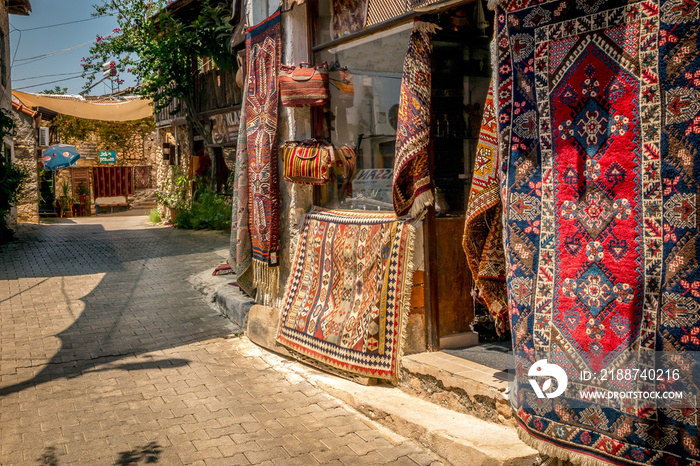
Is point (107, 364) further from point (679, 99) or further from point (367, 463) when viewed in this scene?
point (679, 99)

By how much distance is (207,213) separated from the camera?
13.9 metres

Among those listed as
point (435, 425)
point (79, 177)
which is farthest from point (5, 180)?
point (435, 425)

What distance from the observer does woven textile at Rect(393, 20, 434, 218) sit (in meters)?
4.00

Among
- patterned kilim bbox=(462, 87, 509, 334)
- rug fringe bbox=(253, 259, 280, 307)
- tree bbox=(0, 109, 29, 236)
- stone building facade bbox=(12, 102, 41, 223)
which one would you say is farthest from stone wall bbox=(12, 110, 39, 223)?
patterned kilim bbox=(462, 87, 509, 334)

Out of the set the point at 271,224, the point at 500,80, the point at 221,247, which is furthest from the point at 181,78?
the point at 500,80

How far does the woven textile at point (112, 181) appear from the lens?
25047 mm

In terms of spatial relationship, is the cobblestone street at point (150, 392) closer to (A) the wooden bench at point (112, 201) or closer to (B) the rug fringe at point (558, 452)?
(B) the rug fringe at point (558, 452)

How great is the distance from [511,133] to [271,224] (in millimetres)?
3060

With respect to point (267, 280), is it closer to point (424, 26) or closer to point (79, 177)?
point (424, 26)

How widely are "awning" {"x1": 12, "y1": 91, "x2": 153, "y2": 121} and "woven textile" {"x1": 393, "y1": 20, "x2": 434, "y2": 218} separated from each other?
15953mm

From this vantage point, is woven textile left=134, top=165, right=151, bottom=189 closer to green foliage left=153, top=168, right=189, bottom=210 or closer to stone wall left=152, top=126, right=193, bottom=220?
stone wall left=152, top=126, right=193, bottom=220

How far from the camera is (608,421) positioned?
8.47ft

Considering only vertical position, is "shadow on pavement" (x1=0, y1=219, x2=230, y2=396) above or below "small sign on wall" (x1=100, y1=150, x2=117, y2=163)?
below

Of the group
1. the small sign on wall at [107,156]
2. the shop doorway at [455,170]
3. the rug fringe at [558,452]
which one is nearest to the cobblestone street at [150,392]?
the rug fringe at [558,452]
